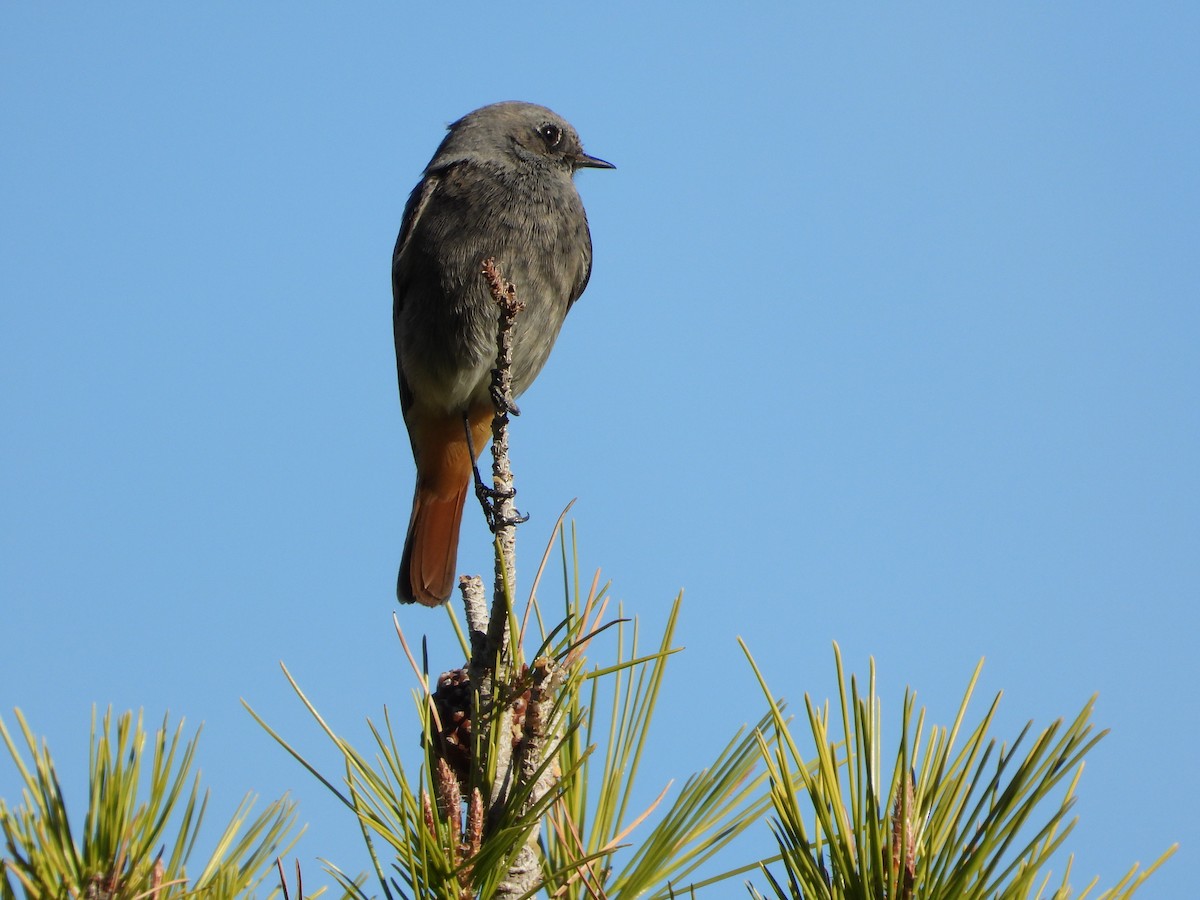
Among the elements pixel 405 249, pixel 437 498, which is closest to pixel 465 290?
pixel 405 249

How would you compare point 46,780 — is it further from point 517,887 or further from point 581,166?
point 581,166

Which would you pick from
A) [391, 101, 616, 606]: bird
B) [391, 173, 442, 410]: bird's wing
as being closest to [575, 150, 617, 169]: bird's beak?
[391, 101, 616, 606]: bird

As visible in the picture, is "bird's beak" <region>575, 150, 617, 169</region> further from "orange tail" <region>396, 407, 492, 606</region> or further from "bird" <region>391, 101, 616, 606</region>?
"orange tail" <region>396, 407, 492, 606</region>

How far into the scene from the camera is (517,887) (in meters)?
1.51

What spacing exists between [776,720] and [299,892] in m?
0.59

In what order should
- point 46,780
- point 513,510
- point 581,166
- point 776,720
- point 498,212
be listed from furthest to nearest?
1. point 581,166
2. point 498,212
3. point 513,510
4. point 46,780
5. point 776,720

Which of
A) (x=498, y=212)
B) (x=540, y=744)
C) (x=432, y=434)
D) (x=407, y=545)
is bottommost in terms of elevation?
(x=540, y=744)

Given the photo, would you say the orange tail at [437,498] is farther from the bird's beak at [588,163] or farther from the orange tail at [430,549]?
the bird's beak at [588,163]

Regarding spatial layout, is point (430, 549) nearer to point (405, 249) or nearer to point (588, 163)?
point (405, 249)

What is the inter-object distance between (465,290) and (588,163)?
1.20 m

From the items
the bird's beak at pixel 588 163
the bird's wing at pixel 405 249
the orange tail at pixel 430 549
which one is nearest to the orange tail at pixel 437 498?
the orange tail at pixel 430 549

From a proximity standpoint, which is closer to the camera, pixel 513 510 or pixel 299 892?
pixel 299 892

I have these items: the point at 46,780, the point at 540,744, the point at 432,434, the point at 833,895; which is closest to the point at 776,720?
the point at 833,895

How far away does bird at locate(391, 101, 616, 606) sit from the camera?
433 centimetres
